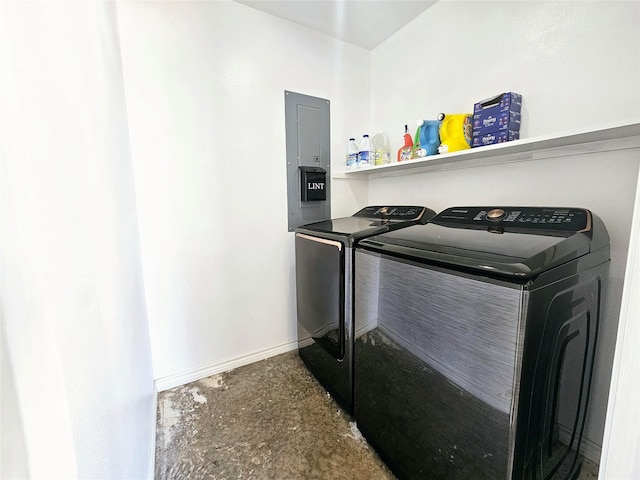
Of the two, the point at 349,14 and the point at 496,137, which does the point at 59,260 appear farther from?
the point at 349,14

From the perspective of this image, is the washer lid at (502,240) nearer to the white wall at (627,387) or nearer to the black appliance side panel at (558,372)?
the black appliance side panel at (558,372)

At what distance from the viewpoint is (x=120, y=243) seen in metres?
1.09

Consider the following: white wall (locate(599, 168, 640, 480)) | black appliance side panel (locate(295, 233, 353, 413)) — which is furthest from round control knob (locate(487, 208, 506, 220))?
white wall (locate(599, 168, 640, 480))

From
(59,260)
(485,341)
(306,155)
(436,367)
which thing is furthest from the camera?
(306,155)

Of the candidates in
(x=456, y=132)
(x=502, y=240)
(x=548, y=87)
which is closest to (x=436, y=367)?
(x=502, y=240)

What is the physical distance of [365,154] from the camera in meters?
2.28

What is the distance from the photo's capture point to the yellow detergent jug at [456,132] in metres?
1.61

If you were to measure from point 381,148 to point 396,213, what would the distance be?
672mm

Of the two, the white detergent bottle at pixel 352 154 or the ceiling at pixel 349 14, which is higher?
the ceiling at pixel 349 14

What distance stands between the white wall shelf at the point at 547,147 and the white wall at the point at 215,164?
102 cm

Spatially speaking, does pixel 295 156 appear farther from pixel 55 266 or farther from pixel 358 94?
pixel 55 266

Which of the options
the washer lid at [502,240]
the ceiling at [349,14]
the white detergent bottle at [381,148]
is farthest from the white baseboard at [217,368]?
the ceiling at [349,14]

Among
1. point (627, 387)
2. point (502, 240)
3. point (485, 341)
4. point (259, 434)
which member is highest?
point (502, 240)

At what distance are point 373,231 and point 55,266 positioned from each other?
131 cm
